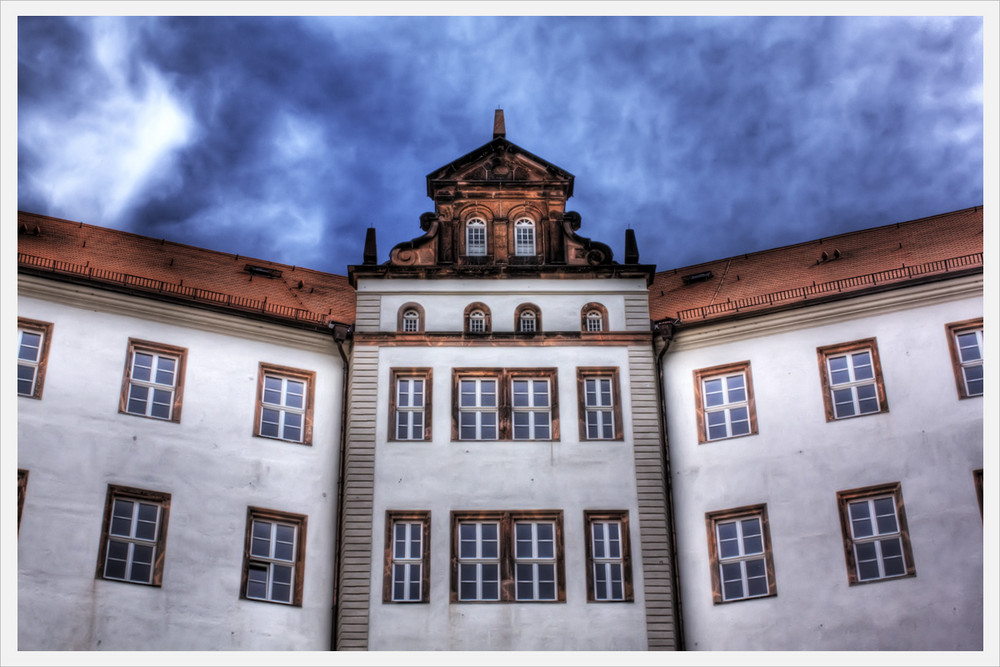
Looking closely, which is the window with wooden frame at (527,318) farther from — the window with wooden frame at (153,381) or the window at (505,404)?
the window with wooden frame at (153,381)

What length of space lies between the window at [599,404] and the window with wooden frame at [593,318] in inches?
48.9

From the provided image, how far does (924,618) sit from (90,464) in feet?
59.1

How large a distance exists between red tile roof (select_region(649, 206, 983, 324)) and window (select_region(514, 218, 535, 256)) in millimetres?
3620

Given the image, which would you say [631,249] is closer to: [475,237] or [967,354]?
[475,237]

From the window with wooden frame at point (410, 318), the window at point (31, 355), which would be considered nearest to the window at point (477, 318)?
the window with wooden frame at point (410, 318)

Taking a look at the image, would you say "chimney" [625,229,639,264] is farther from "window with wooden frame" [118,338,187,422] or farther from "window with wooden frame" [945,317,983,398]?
"window with wooden frame" [118,338,187,422]

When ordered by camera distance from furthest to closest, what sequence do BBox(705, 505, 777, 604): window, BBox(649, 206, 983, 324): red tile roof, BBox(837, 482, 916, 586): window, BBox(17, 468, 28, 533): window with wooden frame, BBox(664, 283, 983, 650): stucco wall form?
BBox(649, 206, 983, 324): red tile roof → BBox(705, 505, 777, 604): window → BBox(837, 482, 916, 586): window → BBox(664, 283, 983, 650): stucco wall → BBox(17, 468, 28, 533): window with wooden frame

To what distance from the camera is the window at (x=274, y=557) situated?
104ft

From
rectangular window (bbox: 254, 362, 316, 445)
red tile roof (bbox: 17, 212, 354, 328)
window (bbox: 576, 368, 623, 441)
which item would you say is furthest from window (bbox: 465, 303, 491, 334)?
rectangular window (bbox: 254, 362, 316, 445)

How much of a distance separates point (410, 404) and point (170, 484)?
19.3 feet

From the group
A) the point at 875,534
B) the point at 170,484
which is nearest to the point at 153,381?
the point at 170,484

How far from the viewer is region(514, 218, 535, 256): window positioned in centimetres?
3662

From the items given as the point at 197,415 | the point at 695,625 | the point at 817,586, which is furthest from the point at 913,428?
the point at 197,415

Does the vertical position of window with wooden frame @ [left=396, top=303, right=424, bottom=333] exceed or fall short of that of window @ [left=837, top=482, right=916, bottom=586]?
it exceeds it
